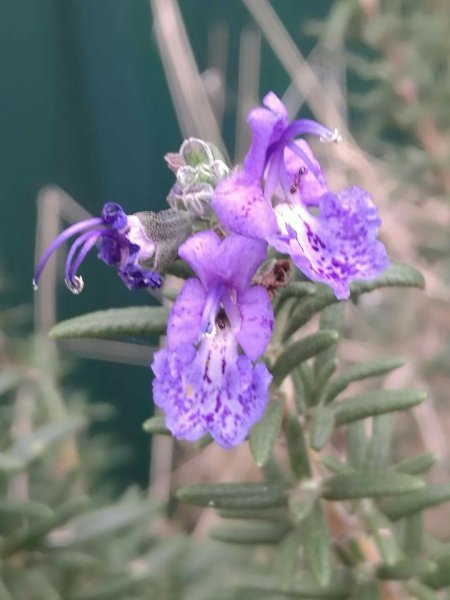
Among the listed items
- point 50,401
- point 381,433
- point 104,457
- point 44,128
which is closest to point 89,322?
point 381,433

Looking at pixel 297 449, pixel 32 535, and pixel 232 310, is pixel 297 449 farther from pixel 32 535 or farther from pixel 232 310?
pixel 32 535

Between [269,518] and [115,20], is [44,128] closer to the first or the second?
[115,20]

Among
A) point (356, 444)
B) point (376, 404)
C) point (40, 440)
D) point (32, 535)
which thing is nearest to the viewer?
point (376, 404)

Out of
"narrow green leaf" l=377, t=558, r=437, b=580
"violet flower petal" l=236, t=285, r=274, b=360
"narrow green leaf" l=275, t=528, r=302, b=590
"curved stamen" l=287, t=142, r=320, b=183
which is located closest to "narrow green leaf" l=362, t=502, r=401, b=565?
"narrow green leaf" l=377, t=558, r=437, b=580

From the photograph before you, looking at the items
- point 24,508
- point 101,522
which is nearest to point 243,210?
point 24,508

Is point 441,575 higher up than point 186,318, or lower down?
lower down

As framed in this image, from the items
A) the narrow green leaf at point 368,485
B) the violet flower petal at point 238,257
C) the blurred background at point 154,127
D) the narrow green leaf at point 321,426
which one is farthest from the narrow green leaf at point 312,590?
the blurred background at point 154,127

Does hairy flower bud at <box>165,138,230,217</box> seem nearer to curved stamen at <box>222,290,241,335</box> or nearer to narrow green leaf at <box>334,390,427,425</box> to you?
curved stamen at <box>222,290,241,335</box>
